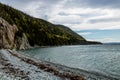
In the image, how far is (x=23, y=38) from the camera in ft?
490

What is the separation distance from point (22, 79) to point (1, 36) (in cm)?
8899

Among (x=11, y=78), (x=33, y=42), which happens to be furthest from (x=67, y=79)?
(x=33, y=42)

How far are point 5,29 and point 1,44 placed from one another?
32.7 ft

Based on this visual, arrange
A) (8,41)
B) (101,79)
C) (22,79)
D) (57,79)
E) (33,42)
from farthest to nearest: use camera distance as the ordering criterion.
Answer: (33,42)
(8,41)
(101,79)
(57,79)
(22,79)

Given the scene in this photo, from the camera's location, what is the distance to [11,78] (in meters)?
25.0

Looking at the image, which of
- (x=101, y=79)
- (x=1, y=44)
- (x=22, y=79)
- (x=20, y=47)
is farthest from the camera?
(x=20, y=47)

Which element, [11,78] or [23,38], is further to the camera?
[23,38]

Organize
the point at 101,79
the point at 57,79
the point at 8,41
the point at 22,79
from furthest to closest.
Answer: the point at 8,41 → the point at 101,79 → the point at 57,79 → the point at 22,79

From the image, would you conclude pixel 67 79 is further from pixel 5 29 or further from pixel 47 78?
pixel 5 29

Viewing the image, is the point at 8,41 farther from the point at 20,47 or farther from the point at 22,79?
the point at 22,79

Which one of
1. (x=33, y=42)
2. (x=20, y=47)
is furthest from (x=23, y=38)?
(x=33, y=42)

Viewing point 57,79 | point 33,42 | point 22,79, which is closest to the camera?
point 22,79

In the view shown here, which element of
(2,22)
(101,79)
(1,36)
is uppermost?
(2,22)

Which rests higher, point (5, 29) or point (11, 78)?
point (5, 29)
